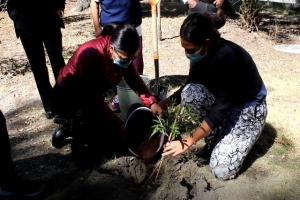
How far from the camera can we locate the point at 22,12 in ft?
11.0

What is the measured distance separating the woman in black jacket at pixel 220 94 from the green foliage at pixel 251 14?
4586 millimetres

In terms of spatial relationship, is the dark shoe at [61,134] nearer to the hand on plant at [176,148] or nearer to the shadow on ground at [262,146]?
the hand on plant at [176,148]

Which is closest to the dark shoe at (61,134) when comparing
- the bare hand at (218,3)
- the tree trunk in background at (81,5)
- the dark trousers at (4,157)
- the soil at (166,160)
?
the soil at (166,160)

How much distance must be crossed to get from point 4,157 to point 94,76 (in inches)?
31.1

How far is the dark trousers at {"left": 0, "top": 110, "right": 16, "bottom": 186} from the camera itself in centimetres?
221

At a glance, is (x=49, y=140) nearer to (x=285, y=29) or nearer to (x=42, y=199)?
(x=42, y=199)

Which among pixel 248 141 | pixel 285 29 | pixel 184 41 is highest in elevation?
pixel 184 41

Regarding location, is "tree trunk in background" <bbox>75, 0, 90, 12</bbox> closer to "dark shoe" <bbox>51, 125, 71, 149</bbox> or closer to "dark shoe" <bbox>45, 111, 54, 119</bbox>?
"dark shoe" <bbox>45, 111, 54, 119</bbox>

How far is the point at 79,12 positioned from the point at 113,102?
6.36 metres

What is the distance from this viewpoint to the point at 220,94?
239cm

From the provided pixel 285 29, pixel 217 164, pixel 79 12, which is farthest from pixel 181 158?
pixel 79 12

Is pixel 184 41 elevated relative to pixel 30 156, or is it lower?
elevated

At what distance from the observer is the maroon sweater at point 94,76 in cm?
254

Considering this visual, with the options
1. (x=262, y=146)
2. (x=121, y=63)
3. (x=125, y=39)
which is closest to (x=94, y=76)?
(x=121, y=63)
